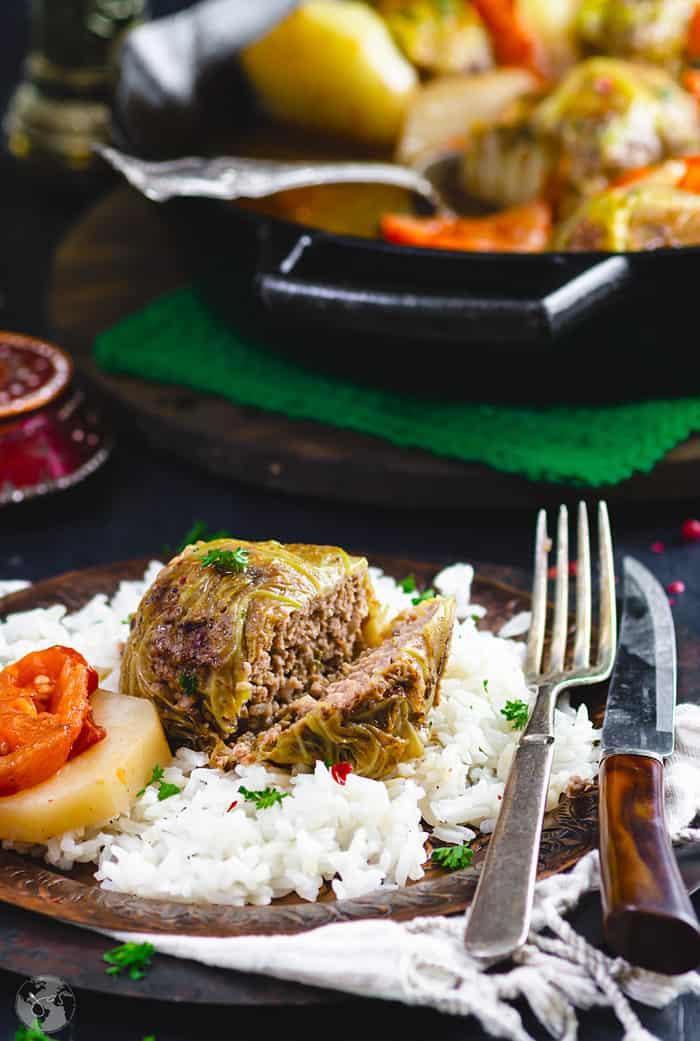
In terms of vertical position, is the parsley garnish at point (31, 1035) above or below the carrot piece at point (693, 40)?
below

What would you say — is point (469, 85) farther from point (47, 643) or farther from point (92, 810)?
point (92, 810)

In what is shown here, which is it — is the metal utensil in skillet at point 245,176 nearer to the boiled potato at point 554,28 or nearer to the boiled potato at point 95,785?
the boiled potato at point 554,28

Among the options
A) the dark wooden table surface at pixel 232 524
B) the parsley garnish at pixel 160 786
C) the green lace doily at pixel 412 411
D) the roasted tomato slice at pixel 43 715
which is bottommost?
the dark wooden table surface at pixel 232 524

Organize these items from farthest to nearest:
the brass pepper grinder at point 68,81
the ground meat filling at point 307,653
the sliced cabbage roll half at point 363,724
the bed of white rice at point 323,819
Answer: the brass pepper grinder at point 68,81 → the ground meat filling at point 307,653 → the sliced cabbage roll half at point 363,724 → the bed of white rice at point 323,819

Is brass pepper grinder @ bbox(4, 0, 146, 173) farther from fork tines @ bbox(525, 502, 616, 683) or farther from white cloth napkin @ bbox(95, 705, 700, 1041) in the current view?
white cloth napkin @ bbox(95, 705, 700, 1041)

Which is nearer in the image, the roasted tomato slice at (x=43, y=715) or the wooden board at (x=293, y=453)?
the roasted tomato slice at (x=43, y=715)

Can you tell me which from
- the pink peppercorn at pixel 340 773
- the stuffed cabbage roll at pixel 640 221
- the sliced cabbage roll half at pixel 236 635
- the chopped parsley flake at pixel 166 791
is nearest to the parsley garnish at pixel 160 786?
the chopped parsley flake at pixel 166 791

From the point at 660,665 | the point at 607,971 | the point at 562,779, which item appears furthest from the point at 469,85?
the point at 607,971

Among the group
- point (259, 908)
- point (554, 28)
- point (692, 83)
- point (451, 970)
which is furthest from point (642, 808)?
point (554, 28)
